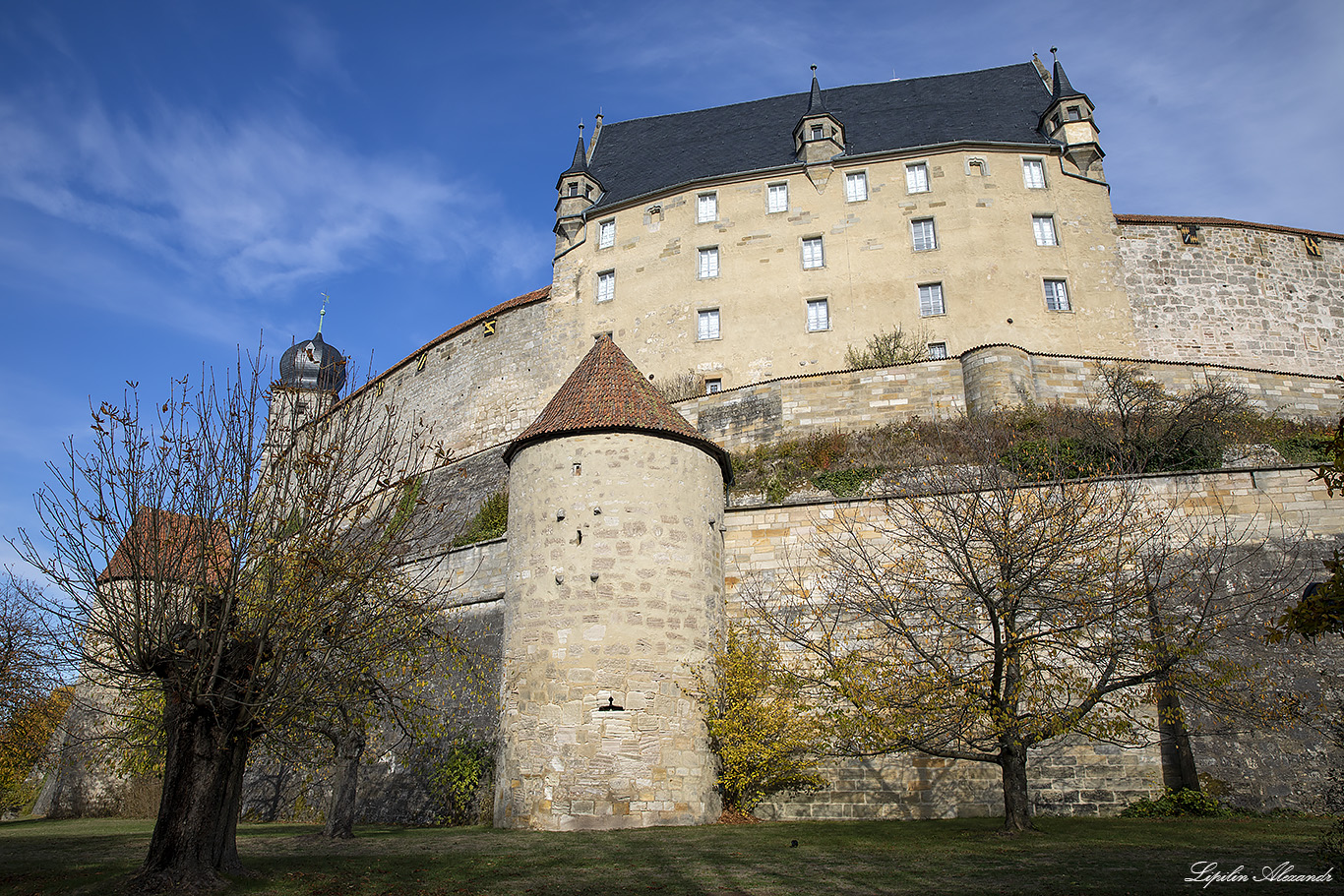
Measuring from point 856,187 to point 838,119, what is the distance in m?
4.03

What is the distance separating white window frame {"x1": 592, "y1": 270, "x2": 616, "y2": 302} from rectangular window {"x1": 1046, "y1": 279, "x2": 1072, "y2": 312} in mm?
13589

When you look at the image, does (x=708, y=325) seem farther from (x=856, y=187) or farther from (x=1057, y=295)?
(x=1057, y=295)

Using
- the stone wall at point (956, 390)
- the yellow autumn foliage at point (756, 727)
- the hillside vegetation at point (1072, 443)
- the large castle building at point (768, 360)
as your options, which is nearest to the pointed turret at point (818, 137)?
the large castle building at point (768, 360)

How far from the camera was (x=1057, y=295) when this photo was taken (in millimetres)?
26359

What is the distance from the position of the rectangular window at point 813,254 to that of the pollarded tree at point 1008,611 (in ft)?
41.8

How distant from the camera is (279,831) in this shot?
15352 mm

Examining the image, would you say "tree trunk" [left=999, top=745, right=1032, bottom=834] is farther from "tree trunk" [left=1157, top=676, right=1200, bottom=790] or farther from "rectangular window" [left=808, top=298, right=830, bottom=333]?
"rectangular window" [left=808, top=298, right=830, bottom=333]

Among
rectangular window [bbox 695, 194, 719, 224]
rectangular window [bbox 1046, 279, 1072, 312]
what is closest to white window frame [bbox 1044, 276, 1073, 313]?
rectangular window [bbox 1046, 279, 1072, 312]

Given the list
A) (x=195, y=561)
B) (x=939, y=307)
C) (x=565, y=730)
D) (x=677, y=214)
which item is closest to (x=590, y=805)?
(x=565, y=730)

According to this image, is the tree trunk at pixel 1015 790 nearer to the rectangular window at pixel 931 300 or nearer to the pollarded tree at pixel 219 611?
the pollarded tree at pixel 219 611

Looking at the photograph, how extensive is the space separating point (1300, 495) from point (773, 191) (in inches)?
751

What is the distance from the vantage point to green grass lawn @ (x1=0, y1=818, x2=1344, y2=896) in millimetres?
7852

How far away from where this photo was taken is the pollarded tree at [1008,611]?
11.1 meters

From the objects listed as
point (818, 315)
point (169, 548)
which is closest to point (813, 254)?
point (818, 315)
